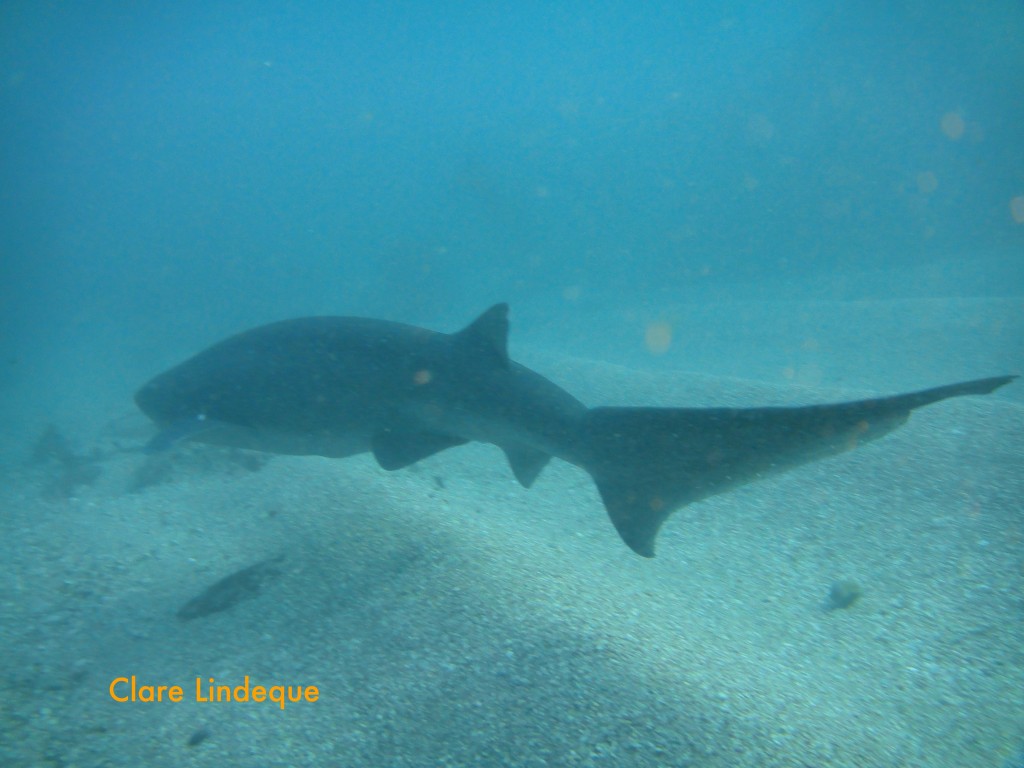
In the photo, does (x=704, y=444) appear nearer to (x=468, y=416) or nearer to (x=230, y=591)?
(x=468, y=416)

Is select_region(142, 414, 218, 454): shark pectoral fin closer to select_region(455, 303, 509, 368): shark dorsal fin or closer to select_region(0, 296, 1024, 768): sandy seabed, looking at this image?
select_region(0, 296, 1024, 768): sandy seabed

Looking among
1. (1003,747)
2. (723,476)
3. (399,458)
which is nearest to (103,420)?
(399,458)

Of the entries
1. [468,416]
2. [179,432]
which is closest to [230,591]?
[179,432]

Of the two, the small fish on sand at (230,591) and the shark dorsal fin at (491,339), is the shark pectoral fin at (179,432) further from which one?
the shark dorsal fin at (491,339)

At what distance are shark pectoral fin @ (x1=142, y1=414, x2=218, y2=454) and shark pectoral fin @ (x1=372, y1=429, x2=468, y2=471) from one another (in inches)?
59.6

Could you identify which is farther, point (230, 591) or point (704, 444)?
point (230, 591)

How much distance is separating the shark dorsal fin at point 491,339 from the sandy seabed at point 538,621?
5.29 feet

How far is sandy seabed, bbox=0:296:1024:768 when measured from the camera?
2.41 metres

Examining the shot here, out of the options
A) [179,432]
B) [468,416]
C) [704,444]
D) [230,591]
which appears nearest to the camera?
[704,444]

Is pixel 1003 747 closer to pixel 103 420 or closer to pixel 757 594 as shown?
pixel 757 594

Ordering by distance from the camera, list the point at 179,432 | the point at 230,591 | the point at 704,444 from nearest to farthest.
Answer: the point at 704,444 < the point at 230,591 < the point at 179,432

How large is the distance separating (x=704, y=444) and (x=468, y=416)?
1674 mm

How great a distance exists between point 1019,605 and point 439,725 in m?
4.20

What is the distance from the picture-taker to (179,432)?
3982mm
